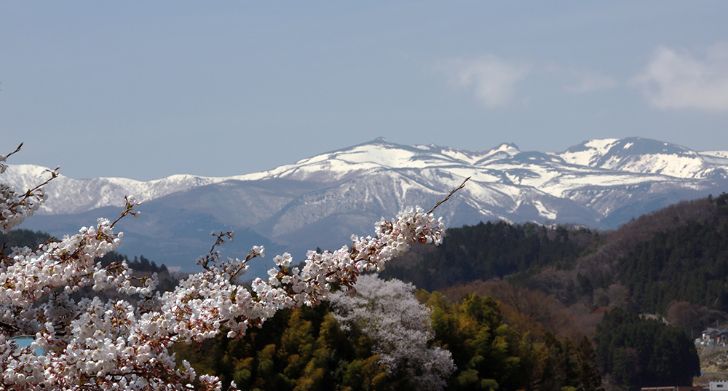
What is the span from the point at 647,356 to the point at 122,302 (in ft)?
464

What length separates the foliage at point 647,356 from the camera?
474 feet

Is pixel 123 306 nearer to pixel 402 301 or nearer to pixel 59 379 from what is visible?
pixel 59 379

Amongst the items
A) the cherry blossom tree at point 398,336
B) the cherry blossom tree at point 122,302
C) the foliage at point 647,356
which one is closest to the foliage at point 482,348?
the cherry blossom tree at point 398,336

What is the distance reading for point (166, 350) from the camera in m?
8.66

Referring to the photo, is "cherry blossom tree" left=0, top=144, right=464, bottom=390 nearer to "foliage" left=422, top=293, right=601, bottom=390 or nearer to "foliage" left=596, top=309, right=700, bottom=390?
"foliage" left=422, top=293, right=601, bottom=390

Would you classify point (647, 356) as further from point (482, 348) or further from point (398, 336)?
point (398, 336)

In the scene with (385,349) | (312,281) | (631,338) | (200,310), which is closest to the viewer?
(200,310)

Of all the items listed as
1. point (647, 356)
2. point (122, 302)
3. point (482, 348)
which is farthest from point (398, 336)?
point (647, 356)

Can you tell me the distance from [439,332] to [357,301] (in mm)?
4023

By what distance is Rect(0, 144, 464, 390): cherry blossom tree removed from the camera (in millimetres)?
8461

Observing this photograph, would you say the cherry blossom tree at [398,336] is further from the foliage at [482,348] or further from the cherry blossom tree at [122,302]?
the cherry blossom tree at [122,302]

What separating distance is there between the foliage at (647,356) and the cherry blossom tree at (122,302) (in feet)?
452

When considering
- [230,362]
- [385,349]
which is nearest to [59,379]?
[230,362]

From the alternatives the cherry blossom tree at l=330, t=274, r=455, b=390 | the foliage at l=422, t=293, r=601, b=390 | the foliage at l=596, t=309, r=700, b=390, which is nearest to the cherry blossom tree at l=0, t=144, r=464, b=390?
the cherry blossom tree at l=330, t=274, r=455, b=390
